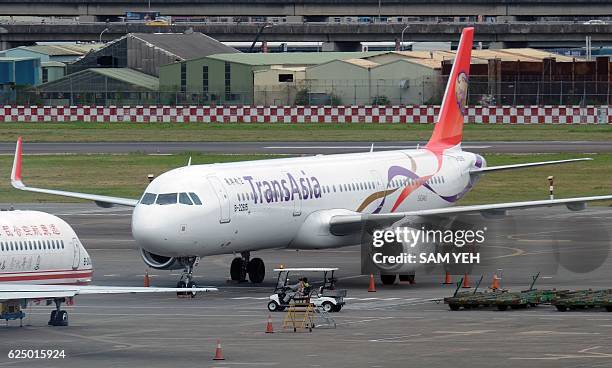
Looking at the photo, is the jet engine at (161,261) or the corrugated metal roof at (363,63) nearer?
the jet engine at (161,261)

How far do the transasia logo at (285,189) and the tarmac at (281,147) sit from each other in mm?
47661

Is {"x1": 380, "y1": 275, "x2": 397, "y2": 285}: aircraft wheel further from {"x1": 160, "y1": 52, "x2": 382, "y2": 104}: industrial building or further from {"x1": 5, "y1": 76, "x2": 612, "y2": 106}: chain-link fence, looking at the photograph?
{"x1": 160, "y1": 52, "x2": 382, "y2": 104}: industrial building

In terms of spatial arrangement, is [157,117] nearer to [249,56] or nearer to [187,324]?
[249,56]

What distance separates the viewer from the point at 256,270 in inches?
2197

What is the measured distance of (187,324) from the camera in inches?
1754

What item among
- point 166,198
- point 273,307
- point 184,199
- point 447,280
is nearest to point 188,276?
point 184,199

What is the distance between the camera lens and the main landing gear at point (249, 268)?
183ft

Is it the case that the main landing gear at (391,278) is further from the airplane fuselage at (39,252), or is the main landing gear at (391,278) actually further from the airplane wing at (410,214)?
the airplane fuselage at (39,252)

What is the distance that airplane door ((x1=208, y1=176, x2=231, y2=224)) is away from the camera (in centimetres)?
5197

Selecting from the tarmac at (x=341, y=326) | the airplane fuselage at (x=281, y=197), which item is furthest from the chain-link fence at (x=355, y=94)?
the airplane fuselage at (x=281, y=197)

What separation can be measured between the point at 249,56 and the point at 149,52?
13628mm

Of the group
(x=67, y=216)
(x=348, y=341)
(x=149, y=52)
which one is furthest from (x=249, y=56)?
(x=348, y=341)

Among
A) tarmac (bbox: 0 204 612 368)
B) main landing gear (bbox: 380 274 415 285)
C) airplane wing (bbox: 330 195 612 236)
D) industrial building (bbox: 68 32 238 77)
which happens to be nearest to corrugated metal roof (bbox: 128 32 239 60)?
industrial building (bbox: 68 32 238 77)

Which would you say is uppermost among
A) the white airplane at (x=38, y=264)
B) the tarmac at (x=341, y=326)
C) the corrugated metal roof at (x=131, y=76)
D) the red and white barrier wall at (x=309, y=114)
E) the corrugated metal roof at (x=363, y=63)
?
the corrugated metal roof at (x=363, y=63)
